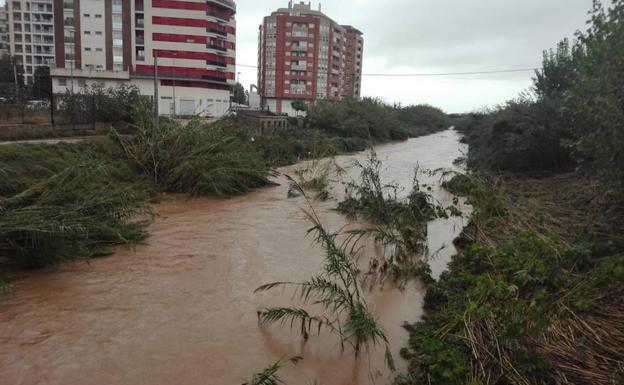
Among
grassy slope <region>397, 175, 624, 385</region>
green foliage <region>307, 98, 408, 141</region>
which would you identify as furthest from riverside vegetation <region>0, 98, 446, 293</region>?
green foliage <region>307, 98, 408, 141</region>

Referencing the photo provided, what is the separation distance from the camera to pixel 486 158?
20891 millimetres

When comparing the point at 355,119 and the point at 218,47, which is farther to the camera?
the point at 218,47

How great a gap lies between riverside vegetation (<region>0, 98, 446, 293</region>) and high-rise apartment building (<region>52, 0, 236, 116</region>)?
111ft

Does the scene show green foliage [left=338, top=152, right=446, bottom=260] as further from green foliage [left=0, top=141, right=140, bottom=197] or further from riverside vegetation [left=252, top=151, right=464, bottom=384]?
green foliage [left=0, top=141, right=140, bottom=197]

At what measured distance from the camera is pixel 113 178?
44.1 feet

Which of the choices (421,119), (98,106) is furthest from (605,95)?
(421,119)

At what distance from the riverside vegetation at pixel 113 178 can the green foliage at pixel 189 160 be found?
1.1 inches

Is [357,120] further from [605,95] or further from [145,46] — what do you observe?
[605,95]

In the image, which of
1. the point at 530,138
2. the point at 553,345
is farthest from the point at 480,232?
the point at 530,138

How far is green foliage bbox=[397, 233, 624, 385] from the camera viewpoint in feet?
14.0

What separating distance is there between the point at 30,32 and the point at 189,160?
8093cm

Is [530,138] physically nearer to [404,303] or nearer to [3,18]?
[404,303]

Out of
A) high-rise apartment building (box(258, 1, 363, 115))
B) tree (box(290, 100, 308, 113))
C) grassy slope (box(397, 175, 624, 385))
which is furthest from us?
high-rise apartment building (box(258, 1, 363, 115))

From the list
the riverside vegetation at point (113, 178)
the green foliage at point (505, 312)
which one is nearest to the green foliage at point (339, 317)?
the green foliage at point (505, 312)
